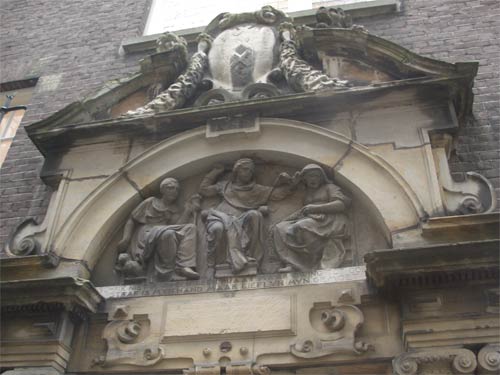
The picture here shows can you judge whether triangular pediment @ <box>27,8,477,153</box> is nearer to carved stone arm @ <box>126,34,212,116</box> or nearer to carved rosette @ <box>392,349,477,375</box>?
carved stone arm @ <box>126,34,212,116</box>

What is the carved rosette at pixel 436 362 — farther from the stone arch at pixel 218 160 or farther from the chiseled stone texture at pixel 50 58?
the chiseled stone texture at pixel 50 58

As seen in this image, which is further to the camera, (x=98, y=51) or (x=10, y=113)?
(x=98, y=51)

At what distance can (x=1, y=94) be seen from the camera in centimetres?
855

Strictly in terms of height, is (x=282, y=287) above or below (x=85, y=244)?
below

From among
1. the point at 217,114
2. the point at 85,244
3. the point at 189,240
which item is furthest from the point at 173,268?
the point at 217,114

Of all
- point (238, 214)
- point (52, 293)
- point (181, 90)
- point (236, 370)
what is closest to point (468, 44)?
point (181, 90)

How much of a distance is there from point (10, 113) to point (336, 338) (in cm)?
578

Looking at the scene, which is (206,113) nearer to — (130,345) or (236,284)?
(236,284)

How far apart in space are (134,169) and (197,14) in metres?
4.19

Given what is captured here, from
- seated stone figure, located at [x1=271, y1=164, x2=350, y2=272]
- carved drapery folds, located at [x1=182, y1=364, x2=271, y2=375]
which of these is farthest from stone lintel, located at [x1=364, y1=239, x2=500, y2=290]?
carved drapery folds, located at [x1=182, y1=364, x2=271, y2=375]

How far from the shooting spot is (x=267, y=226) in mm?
5496

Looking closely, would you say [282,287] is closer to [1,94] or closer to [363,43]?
[363,43]

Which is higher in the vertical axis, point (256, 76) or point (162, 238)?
point (256, 76)

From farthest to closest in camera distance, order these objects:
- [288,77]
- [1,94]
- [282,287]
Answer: [1,94]
[288,77]
[282,287]
